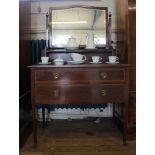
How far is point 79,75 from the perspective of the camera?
77.7 inches

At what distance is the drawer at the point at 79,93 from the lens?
77.4 inches

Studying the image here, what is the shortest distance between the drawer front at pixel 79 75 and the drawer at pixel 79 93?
0.17ft

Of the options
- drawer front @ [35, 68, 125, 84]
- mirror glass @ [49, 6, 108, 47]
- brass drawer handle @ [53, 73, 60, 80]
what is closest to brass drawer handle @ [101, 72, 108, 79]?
drawer front @ [35, 68, 125, 84]

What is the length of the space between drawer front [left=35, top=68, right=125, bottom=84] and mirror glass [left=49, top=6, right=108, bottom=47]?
657mm

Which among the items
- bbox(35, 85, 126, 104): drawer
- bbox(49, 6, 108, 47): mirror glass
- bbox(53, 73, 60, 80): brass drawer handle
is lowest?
bbox(35, 85, 126, 104): drawer

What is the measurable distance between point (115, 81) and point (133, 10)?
0.66m

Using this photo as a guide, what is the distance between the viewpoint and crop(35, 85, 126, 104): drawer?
1967 mm

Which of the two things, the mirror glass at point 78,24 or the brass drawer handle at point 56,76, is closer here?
the brass drawer handle at point 56,76

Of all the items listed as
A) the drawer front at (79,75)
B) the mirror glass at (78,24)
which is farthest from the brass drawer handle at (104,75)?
the mirror glass at (78,24)

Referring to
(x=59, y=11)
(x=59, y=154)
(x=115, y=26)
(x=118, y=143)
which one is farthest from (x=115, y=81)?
(x=59, y=11)

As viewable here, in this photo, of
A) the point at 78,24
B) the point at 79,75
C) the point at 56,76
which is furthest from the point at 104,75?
the point at 78,24

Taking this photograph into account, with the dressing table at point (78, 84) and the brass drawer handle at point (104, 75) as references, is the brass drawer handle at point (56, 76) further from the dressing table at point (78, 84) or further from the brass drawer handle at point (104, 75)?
the brass drawer handle at point (104, 75)

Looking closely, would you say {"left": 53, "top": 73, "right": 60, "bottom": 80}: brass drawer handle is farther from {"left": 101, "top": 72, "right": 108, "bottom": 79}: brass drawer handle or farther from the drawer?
{"left": 101, "top": 72, "right": 108, "bottom": 79}: brass drawer handle
